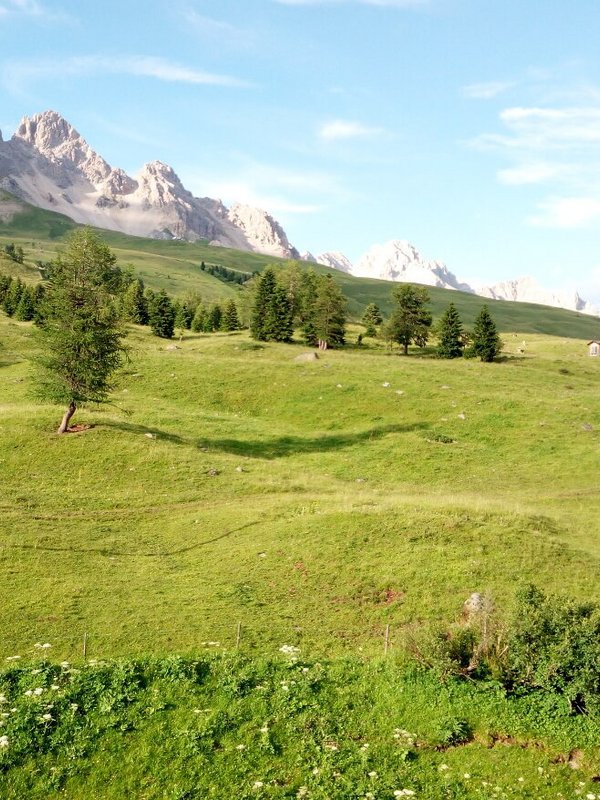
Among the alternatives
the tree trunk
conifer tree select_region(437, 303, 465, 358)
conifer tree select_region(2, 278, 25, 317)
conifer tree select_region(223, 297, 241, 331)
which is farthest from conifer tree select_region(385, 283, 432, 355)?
conifer tree select_region(2, 278, 25, 317)

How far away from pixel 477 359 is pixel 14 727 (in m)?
91.2

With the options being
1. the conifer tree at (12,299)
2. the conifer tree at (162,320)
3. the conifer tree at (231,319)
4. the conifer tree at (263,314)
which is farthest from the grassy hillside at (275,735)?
the conifer tree at (12,299)

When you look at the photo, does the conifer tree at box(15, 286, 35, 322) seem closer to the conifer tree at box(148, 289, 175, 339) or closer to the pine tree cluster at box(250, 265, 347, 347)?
the conifer tree at box(148, 289, 175, 339)

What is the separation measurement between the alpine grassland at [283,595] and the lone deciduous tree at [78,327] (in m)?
3.56

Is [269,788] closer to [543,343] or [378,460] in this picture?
[378,460]

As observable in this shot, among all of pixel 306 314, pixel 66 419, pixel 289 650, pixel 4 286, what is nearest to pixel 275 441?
pixel 66 419

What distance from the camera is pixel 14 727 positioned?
15.4 metres

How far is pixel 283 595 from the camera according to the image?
25312mm

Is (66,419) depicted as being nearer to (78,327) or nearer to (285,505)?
(78,327)

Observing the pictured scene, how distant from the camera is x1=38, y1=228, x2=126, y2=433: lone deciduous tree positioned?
46.2 m

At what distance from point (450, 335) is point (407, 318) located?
7.67 meters

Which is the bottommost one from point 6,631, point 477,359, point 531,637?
point 6,631

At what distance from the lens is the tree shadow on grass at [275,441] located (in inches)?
1957

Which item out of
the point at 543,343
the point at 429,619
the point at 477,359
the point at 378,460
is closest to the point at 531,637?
the point at 429,619
